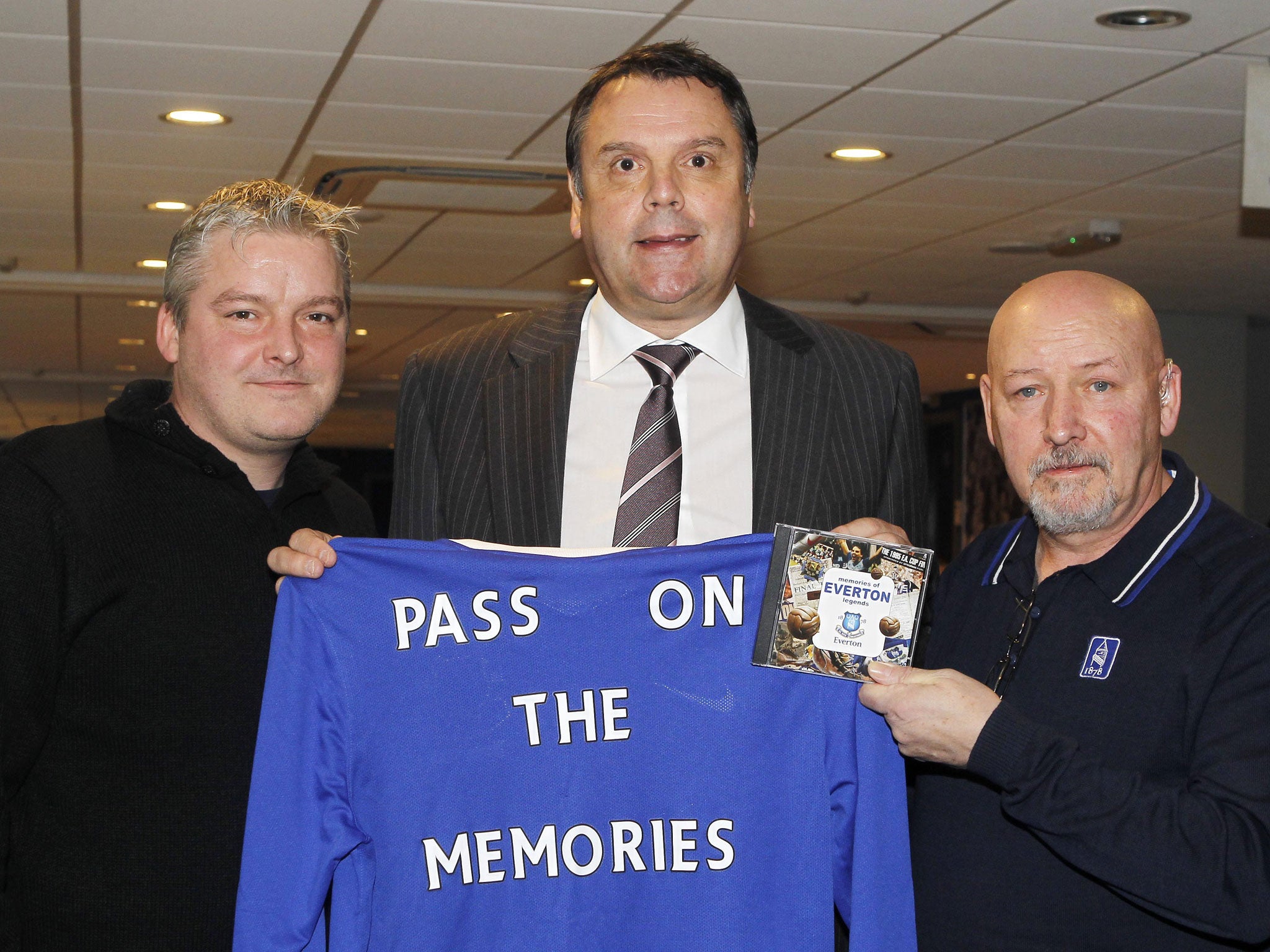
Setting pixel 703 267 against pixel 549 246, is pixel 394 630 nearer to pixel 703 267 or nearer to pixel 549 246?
pixel 703 267

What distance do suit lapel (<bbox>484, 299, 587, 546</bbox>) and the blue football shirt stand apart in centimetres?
23

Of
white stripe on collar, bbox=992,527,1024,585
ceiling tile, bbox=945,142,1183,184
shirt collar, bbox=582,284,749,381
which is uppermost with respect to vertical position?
ceiling tile, bbox=945,142,1183,184

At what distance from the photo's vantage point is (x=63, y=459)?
2.05 meters

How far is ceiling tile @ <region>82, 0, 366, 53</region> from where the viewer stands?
4117mm

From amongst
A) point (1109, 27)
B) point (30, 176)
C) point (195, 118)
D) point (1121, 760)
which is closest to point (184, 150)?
point (195, 118)

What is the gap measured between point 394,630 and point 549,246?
21.9 feet

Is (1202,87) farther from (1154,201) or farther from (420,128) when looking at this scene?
(420,128)

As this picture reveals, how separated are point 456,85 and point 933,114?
1938mm

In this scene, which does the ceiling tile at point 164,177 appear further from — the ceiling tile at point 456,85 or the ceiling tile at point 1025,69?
the ceiling tile at point 1025,69

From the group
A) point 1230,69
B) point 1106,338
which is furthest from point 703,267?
point 1230,69

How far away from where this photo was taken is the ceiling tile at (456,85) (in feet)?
15.5

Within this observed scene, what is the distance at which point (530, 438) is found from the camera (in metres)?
2.18

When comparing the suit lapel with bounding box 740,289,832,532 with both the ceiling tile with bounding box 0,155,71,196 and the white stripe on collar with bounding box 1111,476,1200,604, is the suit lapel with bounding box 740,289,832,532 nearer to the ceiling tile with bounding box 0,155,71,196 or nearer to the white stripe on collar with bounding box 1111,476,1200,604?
the white stripe on collar with bounding box 1111,476,1200,604

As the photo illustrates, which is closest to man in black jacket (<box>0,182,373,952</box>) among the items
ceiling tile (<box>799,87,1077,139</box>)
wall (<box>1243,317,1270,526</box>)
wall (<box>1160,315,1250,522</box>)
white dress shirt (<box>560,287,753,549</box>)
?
white dress shirt (<box>560,287,753,549</box>)
